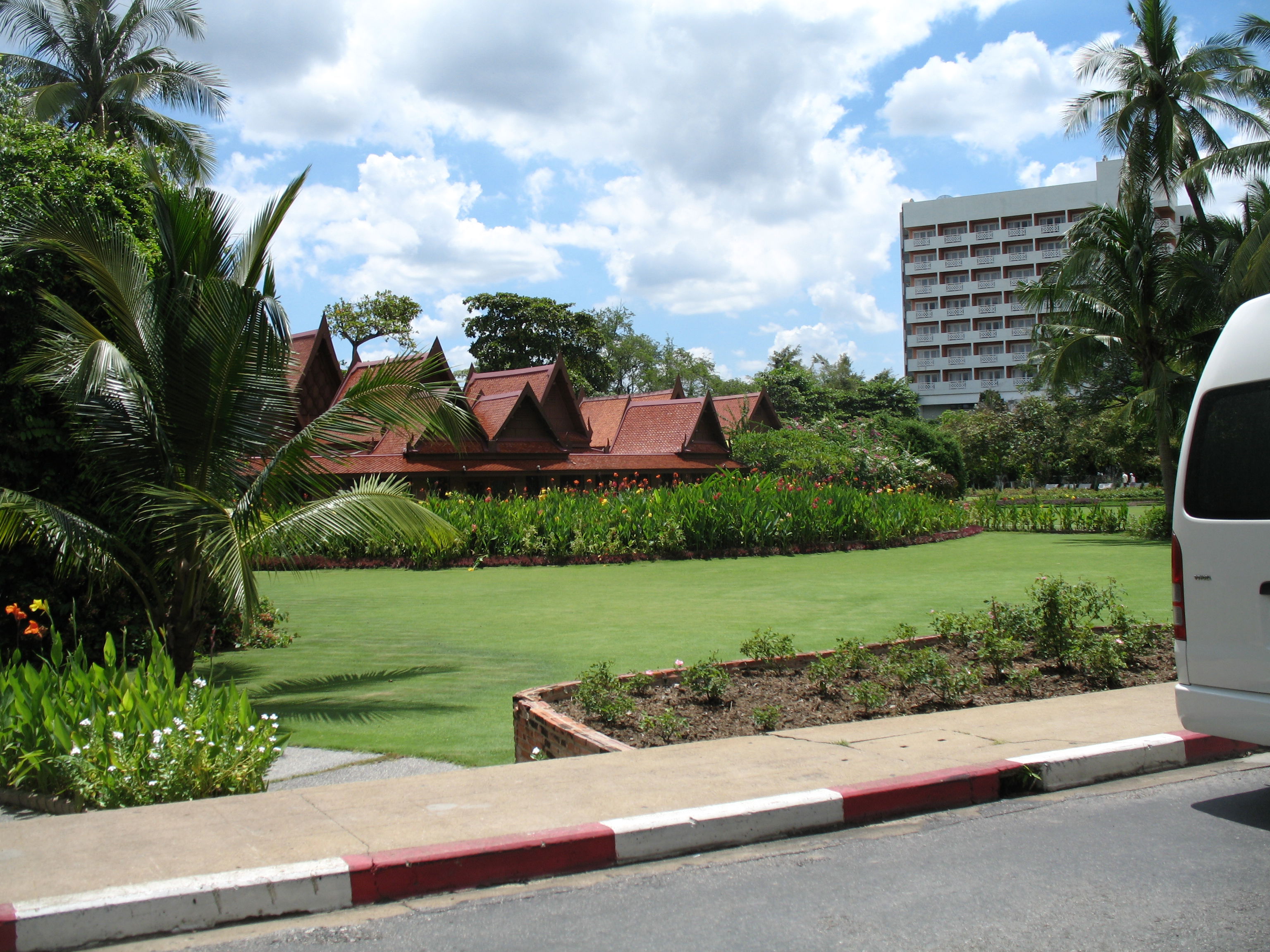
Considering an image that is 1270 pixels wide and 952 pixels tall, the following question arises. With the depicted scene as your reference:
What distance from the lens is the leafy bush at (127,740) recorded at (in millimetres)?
5184

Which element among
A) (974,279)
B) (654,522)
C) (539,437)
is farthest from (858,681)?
(974,279)

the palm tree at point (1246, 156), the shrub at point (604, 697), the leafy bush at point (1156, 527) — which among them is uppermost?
the palm tree at point (1246, 156)

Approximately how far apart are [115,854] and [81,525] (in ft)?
14.8

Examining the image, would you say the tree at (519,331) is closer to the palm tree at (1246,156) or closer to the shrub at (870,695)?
the palm tree at (1246,156)

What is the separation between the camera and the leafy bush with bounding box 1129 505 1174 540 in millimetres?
25062

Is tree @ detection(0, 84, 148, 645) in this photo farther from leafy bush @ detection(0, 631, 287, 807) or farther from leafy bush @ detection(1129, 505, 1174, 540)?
leafy bush @ detection(1129, 505, 1174, 540)

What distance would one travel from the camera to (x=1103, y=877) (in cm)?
420

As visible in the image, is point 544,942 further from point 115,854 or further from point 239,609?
point 239,609

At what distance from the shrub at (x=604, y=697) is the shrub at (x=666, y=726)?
169 mm

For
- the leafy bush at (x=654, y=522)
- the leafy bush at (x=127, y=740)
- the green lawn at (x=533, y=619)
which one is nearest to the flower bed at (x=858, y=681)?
the green lawn at (x=533, y=619)

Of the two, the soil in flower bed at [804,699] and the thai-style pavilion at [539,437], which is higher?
the thai-style pavilion at [539,437]

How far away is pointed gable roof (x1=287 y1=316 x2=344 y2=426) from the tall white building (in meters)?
66.8

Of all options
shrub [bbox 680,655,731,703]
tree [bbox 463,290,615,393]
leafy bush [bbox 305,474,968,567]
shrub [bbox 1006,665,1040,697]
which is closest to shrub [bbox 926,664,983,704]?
shrub [bbox 1006,665,1040,697]

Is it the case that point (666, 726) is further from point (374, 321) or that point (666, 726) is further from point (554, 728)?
point (374, 321)
